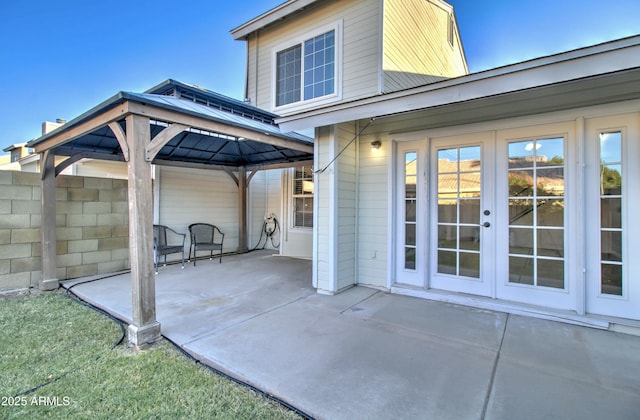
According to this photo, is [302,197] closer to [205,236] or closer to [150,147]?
[205,236]

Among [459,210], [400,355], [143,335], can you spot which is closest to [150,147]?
[143,335]

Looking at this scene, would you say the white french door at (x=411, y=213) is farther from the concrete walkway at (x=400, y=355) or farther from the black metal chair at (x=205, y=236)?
the black metal chair at (x=205, y=236)

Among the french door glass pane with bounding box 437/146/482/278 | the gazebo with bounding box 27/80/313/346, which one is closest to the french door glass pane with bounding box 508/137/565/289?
the french door glass pane with bounding box 437/146/482/278

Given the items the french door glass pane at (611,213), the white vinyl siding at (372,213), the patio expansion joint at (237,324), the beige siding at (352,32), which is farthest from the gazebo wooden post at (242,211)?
the french door glass pane at (611,213)

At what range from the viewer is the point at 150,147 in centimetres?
271

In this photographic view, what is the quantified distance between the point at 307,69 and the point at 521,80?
493 centimetres

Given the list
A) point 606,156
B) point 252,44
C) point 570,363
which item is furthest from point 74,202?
point 606,156

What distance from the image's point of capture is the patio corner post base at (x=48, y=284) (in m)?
4.41

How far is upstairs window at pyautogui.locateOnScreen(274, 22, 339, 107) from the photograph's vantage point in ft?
20.6

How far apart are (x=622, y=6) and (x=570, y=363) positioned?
8138mm

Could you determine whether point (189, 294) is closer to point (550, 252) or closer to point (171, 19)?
point (550, 252)

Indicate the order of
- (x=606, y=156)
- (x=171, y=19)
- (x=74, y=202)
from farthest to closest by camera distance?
1. (x=171, y=19)
2. (x=74, y=202)
3. (x=606, y=156)

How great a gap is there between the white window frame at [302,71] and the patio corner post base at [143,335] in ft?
16.6

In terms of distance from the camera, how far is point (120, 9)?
766 cm
